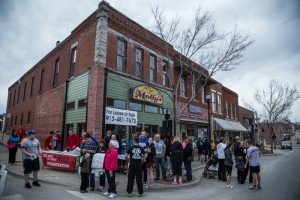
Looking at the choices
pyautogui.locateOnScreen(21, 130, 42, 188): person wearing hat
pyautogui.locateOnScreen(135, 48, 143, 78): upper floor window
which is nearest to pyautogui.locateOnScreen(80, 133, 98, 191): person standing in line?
pyautogui.locateOnScreen(21, 130, 42, 188): person wearing hat

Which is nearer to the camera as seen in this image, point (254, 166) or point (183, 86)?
point (254, 166)

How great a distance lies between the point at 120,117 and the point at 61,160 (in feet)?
14.4

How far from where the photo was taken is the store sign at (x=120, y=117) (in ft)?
40.7

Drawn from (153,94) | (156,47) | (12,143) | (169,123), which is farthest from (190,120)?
(12,143)

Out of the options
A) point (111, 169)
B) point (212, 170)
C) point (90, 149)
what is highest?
point (90, 149)

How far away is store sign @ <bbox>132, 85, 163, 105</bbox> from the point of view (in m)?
14.3

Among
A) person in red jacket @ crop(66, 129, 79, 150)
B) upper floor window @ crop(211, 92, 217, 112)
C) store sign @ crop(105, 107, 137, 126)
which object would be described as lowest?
person in red jacket @ crop(66, 129, 79, 150)

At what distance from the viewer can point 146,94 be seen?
15.2m

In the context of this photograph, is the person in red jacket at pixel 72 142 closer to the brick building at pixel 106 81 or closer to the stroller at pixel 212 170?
the brick building at pixel 106 81

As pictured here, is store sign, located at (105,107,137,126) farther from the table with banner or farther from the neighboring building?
the neighboring building

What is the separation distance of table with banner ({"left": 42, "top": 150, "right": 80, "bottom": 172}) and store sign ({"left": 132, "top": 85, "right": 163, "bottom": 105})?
581 cm

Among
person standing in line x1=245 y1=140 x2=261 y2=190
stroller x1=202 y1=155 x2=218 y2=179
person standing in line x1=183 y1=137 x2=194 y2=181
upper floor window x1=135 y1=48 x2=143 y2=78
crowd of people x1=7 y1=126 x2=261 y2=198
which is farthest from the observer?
upper floor window x1=135 y1=48 x2=143 y2=78

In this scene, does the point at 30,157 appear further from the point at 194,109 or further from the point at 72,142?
the point at 194,109

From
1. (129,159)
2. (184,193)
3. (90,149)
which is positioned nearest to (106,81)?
(90,149)
